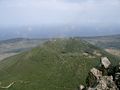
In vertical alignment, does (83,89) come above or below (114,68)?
A: below

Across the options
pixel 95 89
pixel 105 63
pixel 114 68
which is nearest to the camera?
pixel 95 89

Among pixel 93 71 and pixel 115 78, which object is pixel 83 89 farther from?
pixel 115 78

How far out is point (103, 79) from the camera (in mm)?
80625

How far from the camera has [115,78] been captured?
82875 millimetres

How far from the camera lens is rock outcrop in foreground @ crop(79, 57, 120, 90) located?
78688 millimetres

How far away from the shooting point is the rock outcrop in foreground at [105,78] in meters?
78.7

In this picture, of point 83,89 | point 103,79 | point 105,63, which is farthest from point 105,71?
point 103,79

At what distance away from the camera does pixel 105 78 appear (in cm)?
8150

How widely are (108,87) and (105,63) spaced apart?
19742mm

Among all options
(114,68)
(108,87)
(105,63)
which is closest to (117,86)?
(108,87)

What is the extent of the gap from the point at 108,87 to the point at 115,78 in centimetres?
530

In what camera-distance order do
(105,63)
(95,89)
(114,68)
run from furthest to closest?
1. (105,63)
2. (114,68)
3. (95,89)

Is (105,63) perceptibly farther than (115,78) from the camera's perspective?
Yes

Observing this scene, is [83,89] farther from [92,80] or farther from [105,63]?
[105,63]
